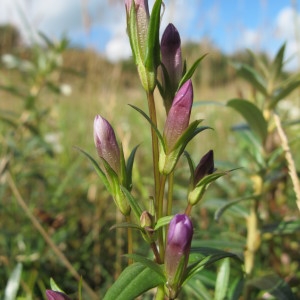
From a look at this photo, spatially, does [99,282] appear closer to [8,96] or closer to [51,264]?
[51,264]

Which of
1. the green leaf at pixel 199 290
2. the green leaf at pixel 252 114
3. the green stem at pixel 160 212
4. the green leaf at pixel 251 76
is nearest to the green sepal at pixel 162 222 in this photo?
the green stem at pixel 160 212

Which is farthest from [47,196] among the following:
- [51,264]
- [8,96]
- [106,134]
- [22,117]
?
[8,96]

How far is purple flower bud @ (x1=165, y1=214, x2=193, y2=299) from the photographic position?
0.48 m

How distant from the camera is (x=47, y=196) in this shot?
172 centimetres

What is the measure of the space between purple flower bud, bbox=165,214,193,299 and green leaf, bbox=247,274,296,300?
0.96 ft

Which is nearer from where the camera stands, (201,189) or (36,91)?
(201,189)

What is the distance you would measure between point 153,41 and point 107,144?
135 mm

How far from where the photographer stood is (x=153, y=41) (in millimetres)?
534

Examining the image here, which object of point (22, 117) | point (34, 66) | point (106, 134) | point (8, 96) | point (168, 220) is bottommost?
point (168, 220)

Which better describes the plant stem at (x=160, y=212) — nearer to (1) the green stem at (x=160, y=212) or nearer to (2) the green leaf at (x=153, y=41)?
(1) the green stem at (x=160, y=212)

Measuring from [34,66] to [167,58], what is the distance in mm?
1299

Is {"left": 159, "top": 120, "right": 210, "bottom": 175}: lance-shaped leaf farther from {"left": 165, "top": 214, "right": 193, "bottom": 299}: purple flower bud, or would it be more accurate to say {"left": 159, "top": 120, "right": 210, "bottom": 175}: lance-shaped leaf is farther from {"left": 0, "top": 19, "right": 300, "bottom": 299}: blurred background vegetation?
{"left": 0, "top": 19, "right": 300, "bottom": 299}: blurred background vegetation

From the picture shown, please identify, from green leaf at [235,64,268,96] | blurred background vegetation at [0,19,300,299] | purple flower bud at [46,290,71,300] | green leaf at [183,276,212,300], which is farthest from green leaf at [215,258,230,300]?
green leaf at [235,64,268,96]

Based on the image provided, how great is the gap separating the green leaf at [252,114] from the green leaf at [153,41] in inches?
14.5
